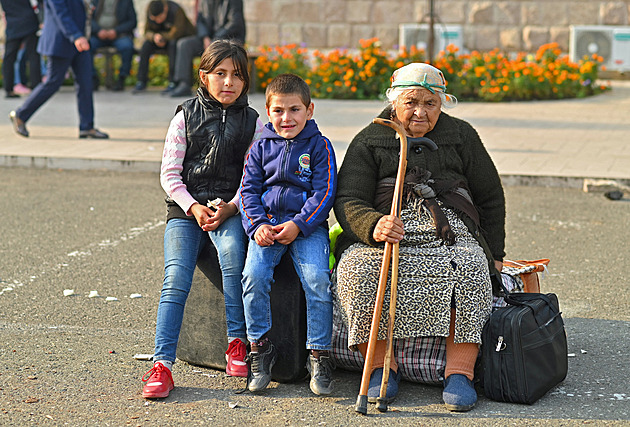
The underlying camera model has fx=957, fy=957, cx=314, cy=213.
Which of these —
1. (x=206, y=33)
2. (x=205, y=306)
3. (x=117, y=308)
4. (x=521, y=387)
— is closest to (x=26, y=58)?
(x=206, y=33)

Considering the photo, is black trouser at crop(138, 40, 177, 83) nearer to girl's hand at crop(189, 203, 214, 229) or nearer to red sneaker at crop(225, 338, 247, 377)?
girl's hand at crop(189, 203, 214, 229)

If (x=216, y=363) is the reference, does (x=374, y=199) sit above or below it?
above

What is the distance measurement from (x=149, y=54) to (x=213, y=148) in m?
11.5

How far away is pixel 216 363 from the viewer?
171 inches

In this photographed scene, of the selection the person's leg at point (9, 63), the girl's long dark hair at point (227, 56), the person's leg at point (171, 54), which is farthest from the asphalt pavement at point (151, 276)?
the person's leg at point (171, 54)

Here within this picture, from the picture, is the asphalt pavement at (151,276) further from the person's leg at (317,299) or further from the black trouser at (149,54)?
the black trouser at (149,54)

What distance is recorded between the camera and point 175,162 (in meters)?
4.45

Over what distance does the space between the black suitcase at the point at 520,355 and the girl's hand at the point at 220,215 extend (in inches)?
49.1

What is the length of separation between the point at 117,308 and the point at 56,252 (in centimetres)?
139

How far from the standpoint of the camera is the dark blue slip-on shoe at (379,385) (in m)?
3.94

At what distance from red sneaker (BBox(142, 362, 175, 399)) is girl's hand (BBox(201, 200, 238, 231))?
65 cm

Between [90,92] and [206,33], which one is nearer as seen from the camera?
[90,92]

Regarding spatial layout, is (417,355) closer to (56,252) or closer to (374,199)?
(374,199)

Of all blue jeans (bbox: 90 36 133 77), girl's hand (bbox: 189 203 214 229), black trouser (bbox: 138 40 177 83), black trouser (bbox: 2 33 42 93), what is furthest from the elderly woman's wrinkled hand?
blue jeans (bbox: 90 36 133 77)
